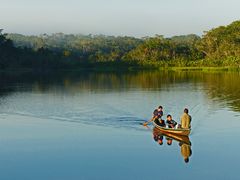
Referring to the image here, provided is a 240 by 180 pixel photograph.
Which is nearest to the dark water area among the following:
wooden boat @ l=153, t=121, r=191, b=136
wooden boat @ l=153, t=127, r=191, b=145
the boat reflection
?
the boat reflection

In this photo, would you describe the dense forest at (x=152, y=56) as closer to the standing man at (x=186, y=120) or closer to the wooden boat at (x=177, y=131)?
the wooden boat at (x=177, y=131)

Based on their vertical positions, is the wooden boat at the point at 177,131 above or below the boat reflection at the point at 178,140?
above

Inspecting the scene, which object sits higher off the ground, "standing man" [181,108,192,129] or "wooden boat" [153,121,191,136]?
"standing man" [181,108,192,129]

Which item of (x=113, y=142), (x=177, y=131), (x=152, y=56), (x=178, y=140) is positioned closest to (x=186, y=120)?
(x=177, y=131)

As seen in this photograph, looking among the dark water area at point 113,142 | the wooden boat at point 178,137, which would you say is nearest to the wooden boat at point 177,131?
the wooden boat at point 178,137

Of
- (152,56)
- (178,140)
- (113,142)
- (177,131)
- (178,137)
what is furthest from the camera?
(152,56)

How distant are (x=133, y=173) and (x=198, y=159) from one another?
10.5 ft

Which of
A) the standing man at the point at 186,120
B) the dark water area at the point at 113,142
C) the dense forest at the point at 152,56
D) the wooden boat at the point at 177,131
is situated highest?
the dense forest at the point at 152,56

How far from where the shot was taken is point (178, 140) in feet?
63.8

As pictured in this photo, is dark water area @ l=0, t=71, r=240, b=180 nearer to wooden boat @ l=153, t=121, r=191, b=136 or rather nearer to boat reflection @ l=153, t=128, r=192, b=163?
boat reflection @ l=153, t=128, r=192, b=163

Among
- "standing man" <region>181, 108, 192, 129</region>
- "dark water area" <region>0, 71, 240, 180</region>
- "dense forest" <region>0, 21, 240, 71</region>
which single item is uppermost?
"dense forest" <region>0, 21, 240, 71</region>

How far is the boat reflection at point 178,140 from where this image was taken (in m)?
17.1

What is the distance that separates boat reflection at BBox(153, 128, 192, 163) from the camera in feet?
56.2

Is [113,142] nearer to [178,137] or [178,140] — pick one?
[178,140]
